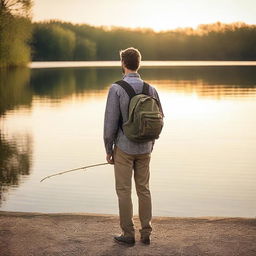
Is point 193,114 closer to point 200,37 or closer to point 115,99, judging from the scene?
point 115,99

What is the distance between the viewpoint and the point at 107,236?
6.14 meters

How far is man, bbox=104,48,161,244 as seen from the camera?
5.68 meters

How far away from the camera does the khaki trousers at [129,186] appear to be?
5.73 meters

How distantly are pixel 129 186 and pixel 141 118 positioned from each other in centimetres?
74

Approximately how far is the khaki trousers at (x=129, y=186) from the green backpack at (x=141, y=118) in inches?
9.4

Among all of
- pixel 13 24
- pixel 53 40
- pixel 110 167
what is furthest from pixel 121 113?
pixel 53 40

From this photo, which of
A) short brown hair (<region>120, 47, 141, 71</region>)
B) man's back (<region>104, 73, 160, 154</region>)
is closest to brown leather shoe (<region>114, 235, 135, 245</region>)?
man's back (<region>104, 73, 160, 154</region>)

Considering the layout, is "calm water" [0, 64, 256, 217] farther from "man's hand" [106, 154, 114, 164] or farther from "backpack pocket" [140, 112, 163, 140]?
"backpack pocket" [140, 112, 163, 140]

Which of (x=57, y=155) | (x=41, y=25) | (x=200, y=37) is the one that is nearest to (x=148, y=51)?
(x=200, y=37)

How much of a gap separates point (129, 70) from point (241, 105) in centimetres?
2652

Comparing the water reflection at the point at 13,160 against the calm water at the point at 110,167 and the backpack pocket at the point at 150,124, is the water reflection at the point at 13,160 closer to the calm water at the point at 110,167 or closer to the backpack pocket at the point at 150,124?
the calm water at the point at 110,167

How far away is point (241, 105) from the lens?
31.5 m

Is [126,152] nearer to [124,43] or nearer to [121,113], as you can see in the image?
[121,113]

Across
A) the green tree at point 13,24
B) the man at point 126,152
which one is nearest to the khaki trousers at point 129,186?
the man at point 126,152
